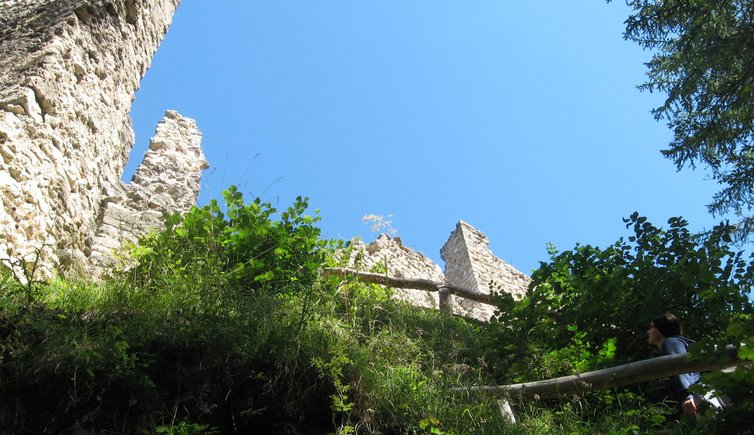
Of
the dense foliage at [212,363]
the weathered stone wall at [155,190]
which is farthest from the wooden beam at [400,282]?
the weathered stone wall at [155,190]

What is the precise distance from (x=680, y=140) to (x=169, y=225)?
6290 millimetres

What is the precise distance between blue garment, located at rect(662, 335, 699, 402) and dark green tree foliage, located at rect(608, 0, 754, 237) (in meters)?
3.96

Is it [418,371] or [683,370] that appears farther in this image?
[418,371]

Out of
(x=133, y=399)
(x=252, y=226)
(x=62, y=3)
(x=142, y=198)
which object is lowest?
(x=133, y=399)

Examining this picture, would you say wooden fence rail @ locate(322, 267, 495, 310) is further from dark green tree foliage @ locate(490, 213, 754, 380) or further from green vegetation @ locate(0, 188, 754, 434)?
dark green tree foliage @ locate(490, 213, 754, 380)

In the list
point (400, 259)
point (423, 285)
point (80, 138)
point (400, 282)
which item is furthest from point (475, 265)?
point (80, 138)

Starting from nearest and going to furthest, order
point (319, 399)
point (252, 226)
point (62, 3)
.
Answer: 1. point (319, 399)
2. point (252, 226)
3. point (62, 3)

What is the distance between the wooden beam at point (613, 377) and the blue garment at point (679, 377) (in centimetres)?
43

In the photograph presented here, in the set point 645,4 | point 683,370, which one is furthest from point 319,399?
point 645,4

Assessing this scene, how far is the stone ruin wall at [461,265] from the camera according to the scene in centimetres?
1210

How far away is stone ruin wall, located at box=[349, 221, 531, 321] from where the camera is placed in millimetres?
12102

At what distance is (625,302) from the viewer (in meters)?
5.85

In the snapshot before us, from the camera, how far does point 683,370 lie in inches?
160

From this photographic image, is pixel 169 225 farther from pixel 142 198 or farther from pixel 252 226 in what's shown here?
pixel 142 198
